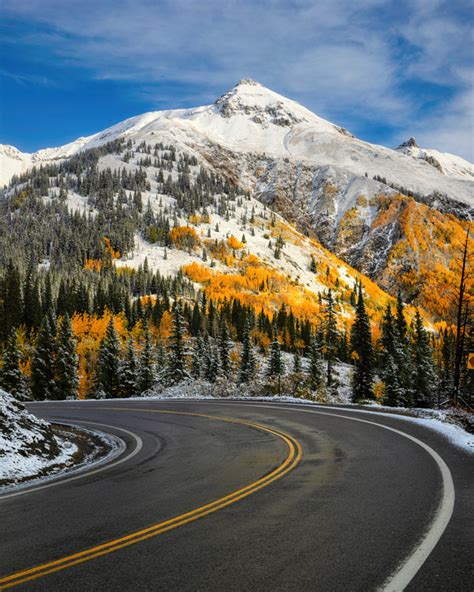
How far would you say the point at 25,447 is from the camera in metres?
Result: 13.1

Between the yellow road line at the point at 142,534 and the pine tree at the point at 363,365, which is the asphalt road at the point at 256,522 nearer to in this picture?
the yellow road line at the point at 142,534

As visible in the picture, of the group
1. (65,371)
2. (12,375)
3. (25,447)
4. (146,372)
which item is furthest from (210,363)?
(25,447)

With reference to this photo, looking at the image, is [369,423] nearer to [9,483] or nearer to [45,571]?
[9,483]

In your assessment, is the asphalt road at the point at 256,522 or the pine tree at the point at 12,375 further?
the pine tree at the point at 12,375

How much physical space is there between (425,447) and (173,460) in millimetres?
7012

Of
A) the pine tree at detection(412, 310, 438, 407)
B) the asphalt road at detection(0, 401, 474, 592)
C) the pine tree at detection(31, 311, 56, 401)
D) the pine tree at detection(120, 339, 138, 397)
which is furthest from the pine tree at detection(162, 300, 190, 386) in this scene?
the asphalt road at detection(0, 401, 474, 592)

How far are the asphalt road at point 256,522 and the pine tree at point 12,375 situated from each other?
3943 centimetres

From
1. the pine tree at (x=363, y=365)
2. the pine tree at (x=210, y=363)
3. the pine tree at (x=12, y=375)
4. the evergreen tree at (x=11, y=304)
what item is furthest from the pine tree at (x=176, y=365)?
the evergreen tree at (x=11, y=304)

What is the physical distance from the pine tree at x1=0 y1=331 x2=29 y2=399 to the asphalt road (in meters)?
39.4

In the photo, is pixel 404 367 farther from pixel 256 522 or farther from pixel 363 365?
pixel 256 522

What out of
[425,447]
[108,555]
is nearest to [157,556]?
[108,555]

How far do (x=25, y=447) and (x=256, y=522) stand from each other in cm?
951

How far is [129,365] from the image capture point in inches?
2101

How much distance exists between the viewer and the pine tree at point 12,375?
4612cm
